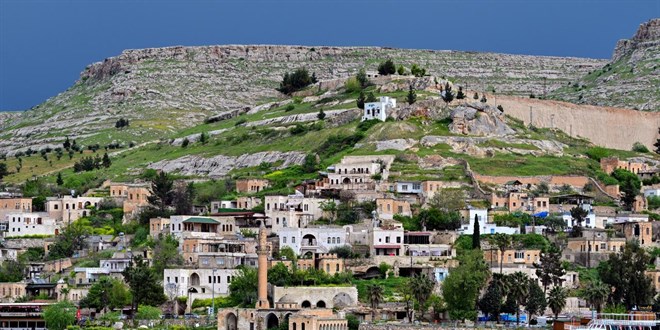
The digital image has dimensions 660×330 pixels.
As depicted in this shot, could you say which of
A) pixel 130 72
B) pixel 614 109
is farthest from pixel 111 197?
pixel 130 72

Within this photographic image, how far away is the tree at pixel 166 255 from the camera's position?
93062mm

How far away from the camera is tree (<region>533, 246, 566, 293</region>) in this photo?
8719cm

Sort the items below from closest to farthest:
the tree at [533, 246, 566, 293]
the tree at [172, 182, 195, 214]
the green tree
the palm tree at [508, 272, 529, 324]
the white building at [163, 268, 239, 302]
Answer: the palm tree at [508, 272, 529, 324] → the tree at [533, 246, 566, 293] → the green tree → the white building at [163, 268, 239, 302] → the tree at [172, 182, 195, 214]

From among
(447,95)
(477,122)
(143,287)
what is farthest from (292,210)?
(447,95)

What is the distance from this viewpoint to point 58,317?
86.6 metres

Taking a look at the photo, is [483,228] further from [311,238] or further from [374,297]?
[374,297]

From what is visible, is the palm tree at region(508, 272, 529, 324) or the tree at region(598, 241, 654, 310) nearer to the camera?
the palm tree at region(508, 272, 529, 324)

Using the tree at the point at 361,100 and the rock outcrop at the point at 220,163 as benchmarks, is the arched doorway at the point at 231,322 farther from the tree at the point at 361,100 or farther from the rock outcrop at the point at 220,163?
the tree at the point at 361,100

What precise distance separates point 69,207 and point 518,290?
36032 millimetres

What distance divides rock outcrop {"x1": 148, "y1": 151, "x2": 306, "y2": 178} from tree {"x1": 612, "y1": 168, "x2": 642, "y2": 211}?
22.2 metres

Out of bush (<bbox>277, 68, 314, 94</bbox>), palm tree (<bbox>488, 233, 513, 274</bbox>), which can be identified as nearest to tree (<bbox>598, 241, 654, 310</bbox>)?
palm tree (<bbox>488, 233, 513, 274</bbox>)

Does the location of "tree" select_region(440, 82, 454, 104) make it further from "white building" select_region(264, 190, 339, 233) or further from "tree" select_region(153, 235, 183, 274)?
"tree" select_region(153, 235, 183, 274)

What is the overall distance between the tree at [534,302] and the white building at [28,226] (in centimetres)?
3432

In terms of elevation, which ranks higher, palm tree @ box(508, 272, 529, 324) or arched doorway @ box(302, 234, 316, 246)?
arched doorway @ box(302, 234, 316, 246)
